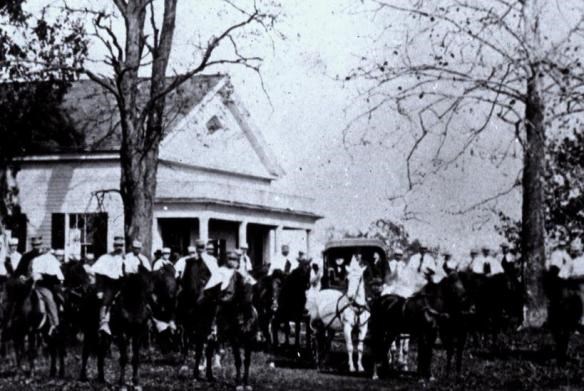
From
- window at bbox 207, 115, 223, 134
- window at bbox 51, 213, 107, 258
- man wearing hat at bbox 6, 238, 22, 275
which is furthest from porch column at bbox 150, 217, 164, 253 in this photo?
man wearing hat at bbox 6, 238, 22, 275

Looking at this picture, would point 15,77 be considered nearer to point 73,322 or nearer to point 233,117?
point 73,322

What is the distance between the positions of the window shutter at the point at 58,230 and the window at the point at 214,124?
25.9 ft

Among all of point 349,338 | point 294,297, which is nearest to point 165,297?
point 349,338

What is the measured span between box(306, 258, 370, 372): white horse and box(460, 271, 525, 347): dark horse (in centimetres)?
400

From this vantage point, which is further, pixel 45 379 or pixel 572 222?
pixel 572 222

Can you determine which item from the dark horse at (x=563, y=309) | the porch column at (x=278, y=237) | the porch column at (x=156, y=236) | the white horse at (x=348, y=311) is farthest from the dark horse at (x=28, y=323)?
the porch column at (x=278, y=237)

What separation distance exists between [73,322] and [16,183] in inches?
729

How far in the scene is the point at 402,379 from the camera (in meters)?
19.0

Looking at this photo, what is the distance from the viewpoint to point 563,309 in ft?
64.8

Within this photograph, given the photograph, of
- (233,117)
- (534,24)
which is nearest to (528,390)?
(534,24)

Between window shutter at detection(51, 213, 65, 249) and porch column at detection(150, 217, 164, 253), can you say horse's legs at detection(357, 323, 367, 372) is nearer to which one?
porch column at detection(150, 217, 164, 253)

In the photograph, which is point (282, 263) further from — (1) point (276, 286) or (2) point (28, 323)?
(2) point (28, 323)

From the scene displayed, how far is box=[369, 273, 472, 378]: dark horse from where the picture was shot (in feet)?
60.2

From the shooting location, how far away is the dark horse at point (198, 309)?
1828cm
